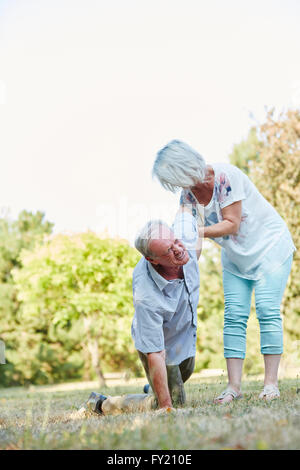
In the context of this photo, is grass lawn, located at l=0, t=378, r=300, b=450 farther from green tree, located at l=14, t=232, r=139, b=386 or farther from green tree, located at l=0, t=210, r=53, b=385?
green tree, located at l=0, t=210, r=53, b=385

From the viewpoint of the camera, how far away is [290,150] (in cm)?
1437

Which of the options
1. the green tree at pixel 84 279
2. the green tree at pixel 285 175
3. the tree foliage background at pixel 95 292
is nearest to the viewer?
the green tree at pixel 285 175

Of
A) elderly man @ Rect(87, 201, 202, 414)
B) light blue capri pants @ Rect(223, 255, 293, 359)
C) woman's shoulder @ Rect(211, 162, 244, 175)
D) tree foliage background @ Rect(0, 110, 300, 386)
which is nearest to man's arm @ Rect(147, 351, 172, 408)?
elderly man @ Rect(87, 201, 202, 414)

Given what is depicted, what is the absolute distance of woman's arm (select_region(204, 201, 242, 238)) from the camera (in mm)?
3506

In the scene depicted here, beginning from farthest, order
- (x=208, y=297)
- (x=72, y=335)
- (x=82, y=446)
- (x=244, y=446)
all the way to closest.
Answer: (x=72, y=335) → (x=208, y=297) → (x=82, y=446) → (x=244, y=446)

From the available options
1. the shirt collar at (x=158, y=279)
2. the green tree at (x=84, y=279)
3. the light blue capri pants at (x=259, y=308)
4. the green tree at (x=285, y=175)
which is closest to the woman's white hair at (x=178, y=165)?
the shirt collar at (x=158, y=279)

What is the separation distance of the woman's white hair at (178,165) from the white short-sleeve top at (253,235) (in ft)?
0.78

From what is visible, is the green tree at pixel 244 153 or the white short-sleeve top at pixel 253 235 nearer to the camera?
the white short-sleeve top at pixel 253 235

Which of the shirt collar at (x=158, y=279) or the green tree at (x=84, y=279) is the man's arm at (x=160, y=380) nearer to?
the shirt collar at (x=158, y=279)

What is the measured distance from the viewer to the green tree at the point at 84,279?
17516 mm

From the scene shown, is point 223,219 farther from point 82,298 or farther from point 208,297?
point 208,297

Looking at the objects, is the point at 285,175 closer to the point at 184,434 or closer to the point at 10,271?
the point at 184,434

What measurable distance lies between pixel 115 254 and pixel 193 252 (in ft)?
48.3
